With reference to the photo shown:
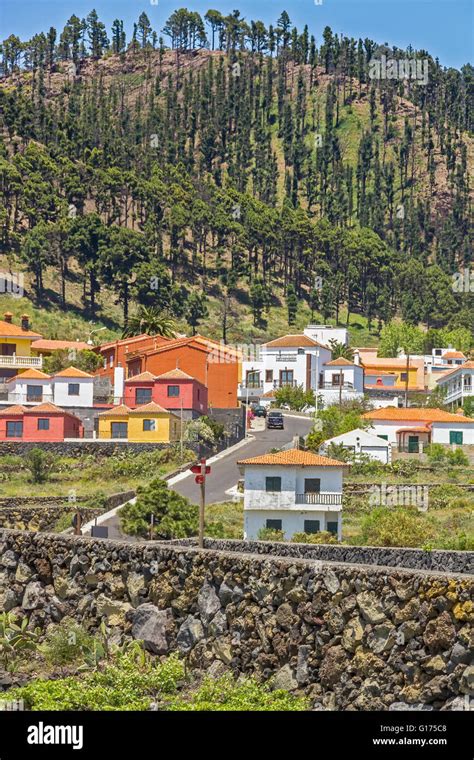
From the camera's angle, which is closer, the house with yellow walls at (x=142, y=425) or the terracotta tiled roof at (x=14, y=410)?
the house with yellow walls at (x=142, y=425)

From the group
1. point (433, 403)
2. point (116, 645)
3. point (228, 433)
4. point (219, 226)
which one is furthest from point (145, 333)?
point (116, 645)

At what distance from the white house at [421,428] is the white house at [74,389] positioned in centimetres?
1491

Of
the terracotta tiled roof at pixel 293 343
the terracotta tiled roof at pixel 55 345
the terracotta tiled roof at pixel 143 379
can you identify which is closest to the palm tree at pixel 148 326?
the terracotta tiled roof at pixel 55 345

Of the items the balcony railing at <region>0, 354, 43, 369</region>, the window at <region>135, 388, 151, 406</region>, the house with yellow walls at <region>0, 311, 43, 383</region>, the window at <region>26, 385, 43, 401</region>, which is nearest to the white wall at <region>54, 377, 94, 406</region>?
the window at <region>26, 385, 43, 401</region>

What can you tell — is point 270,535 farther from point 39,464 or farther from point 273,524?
point 39,464

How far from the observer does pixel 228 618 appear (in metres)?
20.9

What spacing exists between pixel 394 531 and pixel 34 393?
48.4 metres

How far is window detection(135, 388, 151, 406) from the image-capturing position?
8725 centimetres

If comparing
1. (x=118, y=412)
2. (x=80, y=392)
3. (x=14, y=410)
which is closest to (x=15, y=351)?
(x=80, y=392)

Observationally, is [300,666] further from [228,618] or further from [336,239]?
[336,239]

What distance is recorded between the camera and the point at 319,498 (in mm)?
53969

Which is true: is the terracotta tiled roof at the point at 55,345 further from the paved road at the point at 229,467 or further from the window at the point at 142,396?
the window at the point at 142,396

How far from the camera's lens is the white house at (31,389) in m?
90.9
